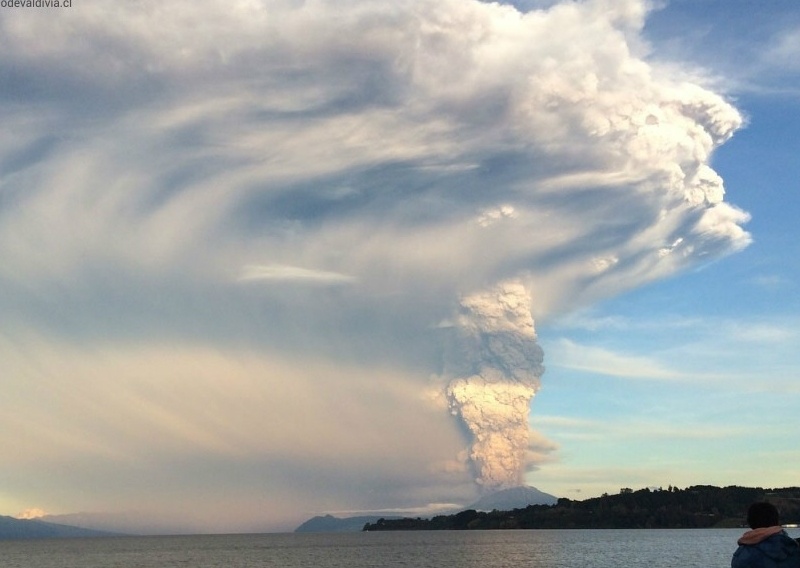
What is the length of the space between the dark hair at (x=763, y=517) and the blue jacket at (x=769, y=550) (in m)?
0.18

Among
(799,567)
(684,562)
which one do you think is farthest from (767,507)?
(684,562)

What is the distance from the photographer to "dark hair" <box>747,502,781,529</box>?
16234 mm

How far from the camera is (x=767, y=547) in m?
15.8

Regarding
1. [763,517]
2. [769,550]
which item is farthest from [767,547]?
[763,517]

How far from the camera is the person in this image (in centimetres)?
1574

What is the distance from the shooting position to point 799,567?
15.7 metres

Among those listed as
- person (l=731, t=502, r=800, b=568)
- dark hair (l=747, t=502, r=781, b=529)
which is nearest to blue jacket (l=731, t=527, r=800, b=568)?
person (l=731, t=502, r=800, b=568)

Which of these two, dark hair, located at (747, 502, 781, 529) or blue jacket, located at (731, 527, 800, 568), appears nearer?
blue jacket, located at (731, 527, 800, 568)

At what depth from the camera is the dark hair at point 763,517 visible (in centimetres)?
1623

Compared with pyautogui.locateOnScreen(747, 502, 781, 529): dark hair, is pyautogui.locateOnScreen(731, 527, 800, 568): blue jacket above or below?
below

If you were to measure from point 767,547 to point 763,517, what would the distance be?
0.66 meters

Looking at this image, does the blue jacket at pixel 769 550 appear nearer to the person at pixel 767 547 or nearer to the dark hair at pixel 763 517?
the person at pixel 767 547

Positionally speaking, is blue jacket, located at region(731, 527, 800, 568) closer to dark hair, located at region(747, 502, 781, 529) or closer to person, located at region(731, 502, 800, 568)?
person, located at region(731, 502, 800, 568)

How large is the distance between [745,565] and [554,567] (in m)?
184
